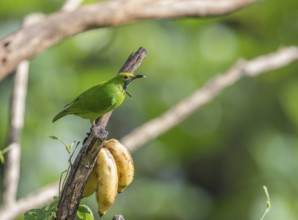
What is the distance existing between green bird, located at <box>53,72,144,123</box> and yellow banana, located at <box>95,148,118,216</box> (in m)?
0.08

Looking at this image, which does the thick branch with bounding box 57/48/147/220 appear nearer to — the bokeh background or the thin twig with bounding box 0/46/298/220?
the thin twig with bounding box 0/46/298/220

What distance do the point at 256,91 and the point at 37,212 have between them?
3199mm

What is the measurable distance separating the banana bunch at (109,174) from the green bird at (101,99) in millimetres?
51

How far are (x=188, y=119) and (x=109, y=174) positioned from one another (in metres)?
3.21

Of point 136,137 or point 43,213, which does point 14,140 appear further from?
point 43,213

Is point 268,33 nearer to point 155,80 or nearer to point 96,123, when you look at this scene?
point 155,80

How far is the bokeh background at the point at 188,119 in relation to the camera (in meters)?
3.76

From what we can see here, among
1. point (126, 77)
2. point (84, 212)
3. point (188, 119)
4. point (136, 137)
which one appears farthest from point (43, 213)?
point (188, 119)

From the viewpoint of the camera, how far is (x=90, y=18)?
5.42 feet

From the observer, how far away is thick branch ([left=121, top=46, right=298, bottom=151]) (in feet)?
6.27

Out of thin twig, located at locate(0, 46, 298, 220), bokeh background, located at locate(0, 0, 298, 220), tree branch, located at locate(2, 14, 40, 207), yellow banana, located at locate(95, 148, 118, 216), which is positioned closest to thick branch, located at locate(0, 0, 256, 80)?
tree branch, located at locate(2, 14, 40, 207)

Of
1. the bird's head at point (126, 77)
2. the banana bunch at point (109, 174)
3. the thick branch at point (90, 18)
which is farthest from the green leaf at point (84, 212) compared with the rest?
the thick branch at point (90, 18)

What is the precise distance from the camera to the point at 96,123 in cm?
124

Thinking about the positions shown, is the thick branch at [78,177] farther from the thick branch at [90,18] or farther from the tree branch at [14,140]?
the tree branch at [14,140]
